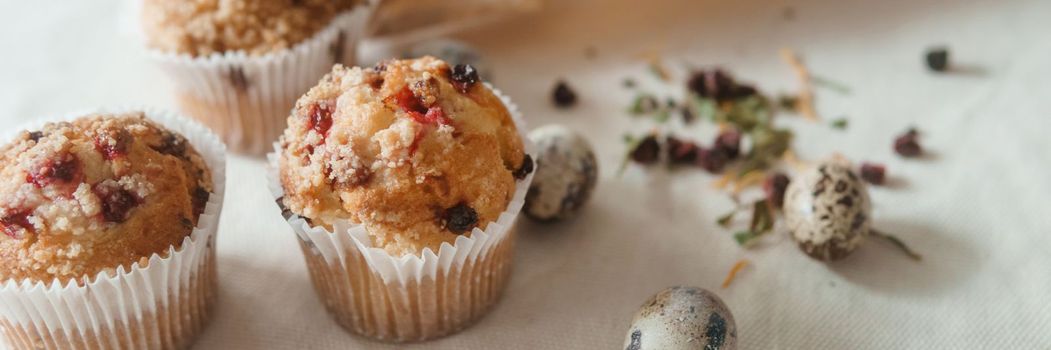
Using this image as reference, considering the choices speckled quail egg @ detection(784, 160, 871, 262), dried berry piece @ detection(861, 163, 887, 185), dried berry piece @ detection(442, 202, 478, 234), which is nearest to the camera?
dried berry piece @ detection(442, 202, 478, 234)

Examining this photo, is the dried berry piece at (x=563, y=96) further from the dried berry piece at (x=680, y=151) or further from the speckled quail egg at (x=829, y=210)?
the speckled quail egg at (x=829, y=210)

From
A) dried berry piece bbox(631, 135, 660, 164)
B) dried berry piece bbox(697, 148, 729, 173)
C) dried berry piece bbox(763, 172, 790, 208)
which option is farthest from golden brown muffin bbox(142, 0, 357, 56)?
dried berry piece bbox(763, 172, 790, 208)

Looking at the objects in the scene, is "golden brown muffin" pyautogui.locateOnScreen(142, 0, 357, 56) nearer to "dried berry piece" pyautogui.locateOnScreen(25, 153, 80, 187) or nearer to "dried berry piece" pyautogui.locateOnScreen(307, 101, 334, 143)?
"dried berry piece" pyautogui.locateOnScreen(307, 101, 334, 143)

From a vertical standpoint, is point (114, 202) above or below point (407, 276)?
above

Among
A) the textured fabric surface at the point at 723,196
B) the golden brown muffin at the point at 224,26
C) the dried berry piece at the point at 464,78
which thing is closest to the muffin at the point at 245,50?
the golden brown muffin at the point at 224,26

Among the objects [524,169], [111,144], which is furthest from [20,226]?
[524,169]

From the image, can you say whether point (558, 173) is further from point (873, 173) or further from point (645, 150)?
point (873, 173)
